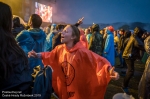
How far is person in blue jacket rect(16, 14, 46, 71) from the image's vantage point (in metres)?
3.30

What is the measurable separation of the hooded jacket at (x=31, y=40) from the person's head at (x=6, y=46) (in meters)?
2.01

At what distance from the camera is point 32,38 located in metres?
3.45

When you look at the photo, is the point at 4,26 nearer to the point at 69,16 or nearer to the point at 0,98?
the point at 0,98

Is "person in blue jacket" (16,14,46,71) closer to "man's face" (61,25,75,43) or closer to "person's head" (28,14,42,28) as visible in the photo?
"person's head" (28,14,42,28)

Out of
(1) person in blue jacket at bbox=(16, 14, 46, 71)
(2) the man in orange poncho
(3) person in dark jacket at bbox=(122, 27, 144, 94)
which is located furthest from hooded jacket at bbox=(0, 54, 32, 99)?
(3) person in dark jacket at bbox=(122, 27, 144, 94)

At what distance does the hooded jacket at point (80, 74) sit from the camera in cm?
268

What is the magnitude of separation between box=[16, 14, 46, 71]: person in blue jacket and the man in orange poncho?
630mm

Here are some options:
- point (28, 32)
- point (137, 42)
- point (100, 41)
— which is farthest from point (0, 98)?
point (100, 41)

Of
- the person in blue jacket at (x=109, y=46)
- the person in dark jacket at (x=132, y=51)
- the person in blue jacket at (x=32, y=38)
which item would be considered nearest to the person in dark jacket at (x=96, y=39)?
the person in blue jacket at (x=109, y=46)

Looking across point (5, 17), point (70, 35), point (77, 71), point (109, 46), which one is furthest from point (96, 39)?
point (5, 17)

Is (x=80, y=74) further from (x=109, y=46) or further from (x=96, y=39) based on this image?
(x=109, y=46)

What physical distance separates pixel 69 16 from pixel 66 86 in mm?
21405

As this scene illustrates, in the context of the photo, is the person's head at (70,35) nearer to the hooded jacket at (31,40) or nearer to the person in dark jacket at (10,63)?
the hooded jacket at (31,40)

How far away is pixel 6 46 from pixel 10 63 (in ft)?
0.44
